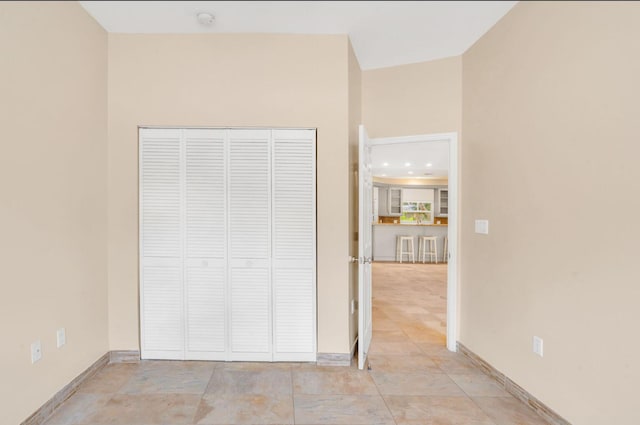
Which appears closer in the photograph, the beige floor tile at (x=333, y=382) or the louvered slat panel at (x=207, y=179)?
the beige floor tile at (x=333, y=382)

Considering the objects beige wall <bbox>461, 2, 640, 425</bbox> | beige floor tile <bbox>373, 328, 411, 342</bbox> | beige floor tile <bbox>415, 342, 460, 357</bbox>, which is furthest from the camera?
beige floor tile <bbox>373, 328, 411, 342</bbox>

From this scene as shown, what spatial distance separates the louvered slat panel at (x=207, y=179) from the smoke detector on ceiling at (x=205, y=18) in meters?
0.83

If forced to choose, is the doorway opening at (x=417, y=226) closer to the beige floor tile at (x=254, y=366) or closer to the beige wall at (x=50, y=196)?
the beige floor tile at (x=254, y=366)

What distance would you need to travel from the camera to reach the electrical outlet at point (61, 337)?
2121mm

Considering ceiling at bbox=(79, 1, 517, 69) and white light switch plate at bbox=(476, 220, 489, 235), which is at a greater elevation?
ceiling at bbox=(79, 1, 517, 69)

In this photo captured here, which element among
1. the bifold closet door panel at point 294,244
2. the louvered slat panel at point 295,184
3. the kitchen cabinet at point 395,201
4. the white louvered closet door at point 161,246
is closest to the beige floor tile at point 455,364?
the bifold closet door panel at point 294,244

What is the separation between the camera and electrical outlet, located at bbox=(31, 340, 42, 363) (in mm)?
1912

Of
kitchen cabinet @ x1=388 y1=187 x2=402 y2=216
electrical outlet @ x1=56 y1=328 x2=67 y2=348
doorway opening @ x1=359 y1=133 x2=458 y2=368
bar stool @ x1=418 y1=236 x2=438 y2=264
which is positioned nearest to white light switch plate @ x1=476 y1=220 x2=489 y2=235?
doorway opening @ x1=359 y1=133 x2=458 y2=368

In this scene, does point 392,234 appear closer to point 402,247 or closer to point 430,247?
point 402,247

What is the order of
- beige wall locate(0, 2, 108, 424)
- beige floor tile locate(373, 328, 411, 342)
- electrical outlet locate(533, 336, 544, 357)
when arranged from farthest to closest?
beige floor tile locate(373, 328, 411, 342)
electrical outlet locate(533, 336, 544, 357)
beige wall locate(0, 2, 108, 424)

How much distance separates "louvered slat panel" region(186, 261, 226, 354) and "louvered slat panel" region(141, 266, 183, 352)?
0.09m

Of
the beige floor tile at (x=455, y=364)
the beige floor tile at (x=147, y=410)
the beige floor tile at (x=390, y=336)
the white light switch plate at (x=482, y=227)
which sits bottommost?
the beige floor tile at (x=390, y=336)

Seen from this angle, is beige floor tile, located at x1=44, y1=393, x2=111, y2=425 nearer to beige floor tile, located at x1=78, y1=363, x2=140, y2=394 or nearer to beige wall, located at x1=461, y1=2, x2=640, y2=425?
beige floor tile, located at x1=78, y1=363, x2=140, y2=394

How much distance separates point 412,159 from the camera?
7.27m
